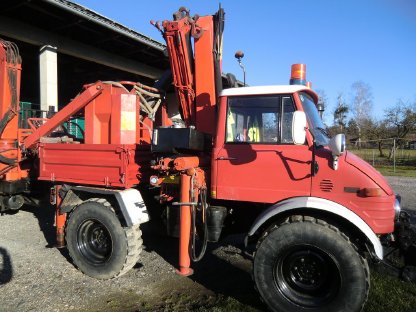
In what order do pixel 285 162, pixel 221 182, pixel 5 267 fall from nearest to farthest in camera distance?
pixel 285 162 < pixel 221 182 < pixel 5 267

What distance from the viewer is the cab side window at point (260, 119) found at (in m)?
4.24

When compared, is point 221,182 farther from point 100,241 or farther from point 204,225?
point 100,241

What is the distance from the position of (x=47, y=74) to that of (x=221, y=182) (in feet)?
33.1

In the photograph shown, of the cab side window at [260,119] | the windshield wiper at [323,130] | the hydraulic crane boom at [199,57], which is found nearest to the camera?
the cab side window at [260,119]

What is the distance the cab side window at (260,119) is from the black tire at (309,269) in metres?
0.96

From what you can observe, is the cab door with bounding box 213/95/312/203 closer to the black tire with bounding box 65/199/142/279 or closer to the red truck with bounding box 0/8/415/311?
the red truck with bounding box 0/8/415/311

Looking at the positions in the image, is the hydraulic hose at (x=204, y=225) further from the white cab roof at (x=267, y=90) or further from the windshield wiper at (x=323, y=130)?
the windshield wiper at (x=323, y=130)

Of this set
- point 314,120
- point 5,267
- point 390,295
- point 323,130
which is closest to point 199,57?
point 314,120

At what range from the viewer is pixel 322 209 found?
3.87 meters

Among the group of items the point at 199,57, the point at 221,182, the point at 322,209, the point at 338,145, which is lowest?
the point at 322,209

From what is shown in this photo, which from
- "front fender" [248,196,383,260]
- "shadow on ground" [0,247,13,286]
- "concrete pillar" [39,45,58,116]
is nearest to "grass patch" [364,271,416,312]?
"front fender" [248,196,383,260]

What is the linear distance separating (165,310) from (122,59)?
13605 millimetres

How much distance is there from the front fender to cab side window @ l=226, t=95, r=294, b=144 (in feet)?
2.25

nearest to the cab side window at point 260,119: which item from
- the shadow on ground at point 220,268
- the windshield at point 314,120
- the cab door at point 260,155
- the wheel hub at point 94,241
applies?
the cab door at point 260,155
